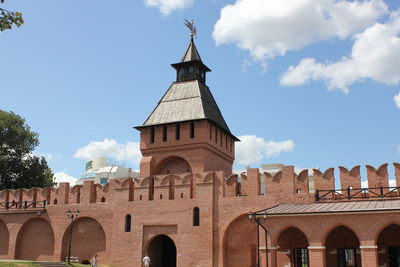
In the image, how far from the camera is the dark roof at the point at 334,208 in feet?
72.1

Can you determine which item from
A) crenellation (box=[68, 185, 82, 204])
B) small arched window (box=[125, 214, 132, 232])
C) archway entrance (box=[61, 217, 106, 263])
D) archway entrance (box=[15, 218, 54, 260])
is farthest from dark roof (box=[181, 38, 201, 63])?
archway entrance (box=[15, 218, 54, 260])

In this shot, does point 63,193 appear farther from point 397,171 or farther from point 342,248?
point 397,171

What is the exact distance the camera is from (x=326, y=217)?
2281 cm

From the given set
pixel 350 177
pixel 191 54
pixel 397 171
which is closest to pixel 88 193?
pixel 191 54

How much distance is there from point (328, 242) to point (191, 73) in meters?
16.8

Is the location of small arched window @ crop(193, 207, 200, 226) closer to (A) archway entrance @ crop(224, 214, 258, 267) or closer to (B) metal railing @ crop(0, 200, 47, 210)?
(A) archway entrance @ crop(224, 214, 258, 267)

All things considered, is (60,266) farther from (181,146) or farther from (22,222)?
Result: (181,146)

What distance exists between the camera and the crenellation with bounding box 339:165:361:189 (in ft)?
83.0

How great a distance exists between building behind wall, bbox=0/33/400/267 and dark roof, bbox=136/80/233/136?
101 millimetres

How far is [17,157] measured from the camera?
43.4m

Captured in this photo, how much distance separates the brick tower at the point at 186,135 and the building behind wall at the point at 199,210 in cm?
8

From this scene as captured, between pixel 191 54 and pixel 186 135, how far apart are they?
8081 mm

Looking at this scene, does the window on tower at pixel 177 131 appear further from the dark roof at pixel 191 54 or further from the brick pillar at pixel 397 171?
the brick pillar at pixel 397 171

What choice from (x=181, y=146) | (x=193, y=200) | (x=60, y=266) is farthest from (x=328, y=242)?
(x=60, y=266)
